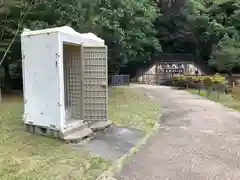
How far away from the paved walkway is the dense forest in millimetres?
7413

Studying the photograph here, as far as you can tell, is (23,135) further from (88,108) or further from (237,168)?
(237,168)

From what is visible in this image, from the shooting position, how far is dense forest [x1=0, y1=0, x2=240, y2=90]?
541 inches

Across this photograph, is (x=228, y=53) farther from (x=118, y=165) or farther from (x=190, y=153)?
(x=118, y=165)

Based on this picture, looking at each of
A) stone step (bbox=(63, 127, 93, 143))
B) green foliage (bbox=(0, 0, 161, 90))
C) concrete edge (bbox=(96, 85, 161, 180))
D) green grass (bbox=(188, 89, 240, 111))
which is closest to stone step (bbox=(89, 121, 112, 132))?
stone step (bbox=(63, 127, 93, 143))

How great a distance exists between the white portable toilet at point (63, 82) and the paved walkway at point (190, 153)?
1.61 metres

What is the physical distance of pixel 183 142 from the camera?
650 cm

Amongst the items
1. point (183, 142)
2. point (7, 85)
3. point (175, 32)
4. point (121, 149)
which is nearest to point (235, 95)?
point (183, 142)

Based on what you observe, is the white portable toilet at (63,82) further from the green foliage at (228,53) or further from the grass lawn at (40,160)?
the green foliage at (228,53)

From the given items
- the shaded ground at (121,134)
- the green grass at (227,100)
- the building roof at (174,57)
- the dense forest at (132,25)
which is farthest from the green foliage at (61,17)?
the building roof at (174,57)

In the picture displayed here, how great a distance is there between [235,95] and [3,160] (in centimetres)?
1275

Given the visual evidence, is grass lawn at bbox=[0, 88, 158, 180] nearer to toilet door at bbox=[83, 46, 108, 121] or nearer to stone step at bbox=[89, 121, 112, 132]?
stone step at bbox=[89, 121, 112, 132]

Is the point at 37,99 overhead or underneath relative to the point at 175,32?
underneath

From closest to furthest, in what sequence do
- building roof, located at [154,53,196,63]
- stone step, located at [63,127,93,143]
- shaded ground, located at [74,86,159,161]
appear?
shaded ground, located at [74,86,159,161], stone step, located at [63,127,93,143], building roof, located at [154,53,196,63]

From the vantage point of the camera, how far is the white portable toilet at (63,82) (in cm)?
614
